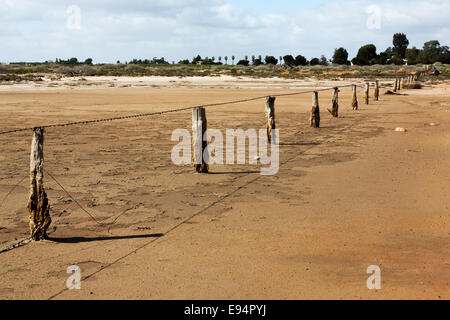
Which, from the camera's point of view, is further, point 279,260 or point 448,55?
point 448,55

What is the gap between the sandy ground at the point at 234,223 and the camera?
605 cm

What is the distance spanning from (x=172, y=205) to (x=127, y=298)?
377 centimetres

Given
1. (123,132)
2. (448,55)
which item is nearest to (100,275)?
(123,132)

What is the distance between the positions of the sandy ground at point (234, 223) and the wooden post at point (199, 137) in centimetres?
40

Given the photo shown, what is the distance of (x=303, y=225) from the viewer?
823cm
